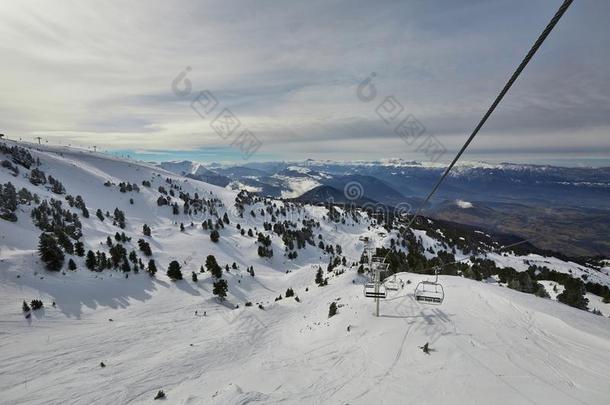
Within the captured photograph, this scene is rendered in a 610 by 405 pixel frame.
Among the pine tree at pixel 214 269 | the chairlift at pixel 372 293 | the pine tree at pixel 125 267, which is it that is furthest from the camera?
the pine tree at pixel 214 269

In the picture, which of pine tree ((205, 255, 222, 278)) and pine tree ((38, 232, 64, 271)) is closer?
pine tree ((38, 232, 64, 271))

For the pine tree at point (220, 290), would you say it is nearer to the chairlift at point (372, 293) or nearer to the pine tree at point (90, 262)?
the pine tree at point (90, 262)

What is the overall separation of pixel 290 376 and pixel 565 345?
63.3ft

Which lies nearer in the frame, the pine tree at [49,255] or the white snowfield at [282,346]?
the white snowfield at [282,346]

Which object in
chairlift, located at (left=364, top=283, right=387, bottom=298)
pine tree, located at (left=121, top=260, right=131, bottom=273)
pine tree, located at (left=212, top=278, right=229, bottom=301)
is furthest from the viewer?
pine tree, located at (left=121, top=260, right=131, bottom=273)

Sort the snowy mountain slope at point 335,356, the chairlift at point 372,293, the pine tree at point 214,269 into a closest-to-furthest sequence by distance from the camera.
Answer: the snowy mountain slope at point 335,356, the chairlift at point 372,293, the pine tree at point 214,269

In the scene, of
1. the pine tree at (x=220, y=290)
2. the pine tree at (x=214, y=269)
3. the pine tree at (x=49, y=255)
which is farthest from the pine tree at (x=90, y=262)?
the pine tree at (x=214, y=269)

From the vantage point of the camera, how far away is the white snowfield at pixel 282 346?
58.9ft

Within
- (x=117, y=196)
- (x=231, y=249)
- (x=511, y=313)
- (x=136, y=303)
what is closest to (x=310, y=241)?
(x=231, y=249)

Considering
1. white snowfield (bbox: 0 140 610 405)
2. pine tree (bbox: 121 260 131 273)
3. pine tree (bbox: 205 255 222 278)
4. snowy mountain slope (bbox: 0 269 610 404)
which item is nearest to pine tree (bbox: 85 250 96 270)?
white snowfield (bbox: 0 140 610 405)

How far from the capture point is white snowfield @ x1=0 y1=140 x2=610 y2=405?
1795 cm

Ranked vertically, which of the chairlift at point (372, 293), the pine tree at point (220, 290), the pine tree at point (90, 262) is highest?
the chairlift at point (372, 293)

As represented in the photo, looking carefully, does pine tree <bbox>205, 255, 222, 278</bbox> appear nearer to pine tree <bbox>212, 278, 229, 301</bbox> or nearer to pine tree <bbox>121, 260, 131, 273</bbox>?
pine tree <bbox>212, 278, 229, 301</bbox>

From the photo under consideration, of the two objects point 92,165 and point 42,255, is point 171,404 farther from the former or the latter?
point 92,165
